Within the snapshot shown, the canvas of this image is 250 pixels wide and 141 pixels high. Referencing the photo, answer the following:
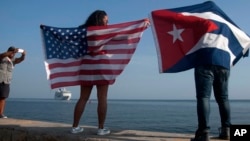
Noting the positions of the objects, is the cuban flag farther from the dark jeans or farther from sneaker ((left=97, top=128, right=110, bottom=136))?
sneaker ((left=97, top=128, right=110, bottom=136))

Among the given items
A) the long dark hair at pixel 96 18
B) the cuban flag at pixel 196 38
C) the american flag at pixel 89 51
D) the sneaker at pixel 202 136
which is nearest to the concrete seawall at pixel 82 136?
the sneaker at pixel 202 136

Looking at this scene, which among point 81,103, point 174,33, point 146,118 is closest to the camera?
point 174,33

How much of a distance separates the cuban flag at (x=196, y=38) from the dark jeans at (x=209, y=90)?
0.13 metres

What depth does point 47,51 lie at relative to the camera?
644 centimetres

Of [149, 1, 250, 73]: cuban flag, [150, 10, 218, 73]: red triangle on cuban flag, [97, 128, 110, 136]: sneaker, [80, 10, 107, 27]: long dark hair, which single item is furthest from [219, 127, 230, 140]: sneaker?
[80, 10, 107, 27]: long dark hair

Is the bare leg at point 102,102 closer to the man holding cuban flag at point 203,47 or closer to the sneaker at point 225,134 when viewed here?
the man holding cuban flag at point 203,47

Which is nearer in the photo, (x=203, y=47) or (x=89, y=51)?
(x=203, y=47)

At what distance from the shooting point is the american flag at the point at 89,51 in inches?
230

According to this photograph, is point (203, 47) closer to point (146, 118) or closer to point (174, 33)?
point (174, 33)

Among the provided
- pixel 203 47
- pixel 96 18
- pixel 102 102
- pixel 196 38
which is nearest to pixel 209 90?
pixel 203 47

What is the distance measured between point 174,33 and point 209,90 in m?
1.15

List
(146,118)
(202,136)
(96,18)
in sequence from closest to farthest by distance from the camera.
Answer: (202,136) < (96,18) < (146,118)

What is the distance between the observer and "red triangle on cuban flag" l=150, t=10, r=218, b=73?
5164 millimetres

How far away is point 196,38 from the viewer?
5160mm
